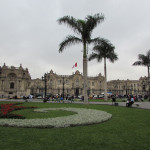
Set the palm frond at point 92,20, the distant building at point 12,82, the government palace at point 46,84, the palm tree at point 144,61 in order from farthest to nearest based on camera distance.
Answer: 1. the government palace at point 46,84
2. the distant building at point 12,82
3. the palm tree at point 144,61
4. the palm frond at point 92,20

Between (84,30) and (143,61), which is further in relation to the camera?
(143,61)

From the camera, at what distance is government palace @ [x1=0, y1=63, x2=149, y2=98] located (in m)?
63.9

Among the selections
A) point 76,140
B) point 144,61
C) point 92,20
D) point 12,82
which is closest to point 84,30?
point 92,20

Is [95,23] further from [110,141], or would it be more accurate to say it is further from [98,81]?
[98,81]

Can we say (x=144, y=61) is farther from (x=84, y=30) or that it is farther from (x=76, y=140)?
(x=76, y=140)

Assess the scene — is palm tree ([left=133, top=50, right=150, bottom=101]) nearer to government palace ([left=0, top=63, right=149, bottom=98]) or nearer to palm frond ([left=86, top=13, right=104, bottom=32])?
government palace ([left=0, top=63, right=149, bottom=98])

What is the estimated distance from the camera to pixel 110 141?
5.54m

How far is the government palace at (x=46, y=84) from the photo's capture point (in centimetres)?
6388

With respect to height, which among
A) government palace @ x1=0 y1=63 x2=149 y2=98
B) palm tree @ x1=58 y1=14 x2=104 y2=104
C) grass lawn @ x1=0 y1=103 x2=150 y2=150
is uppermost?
palm tree @ x1=58 y1=14 x2=104 y2=104

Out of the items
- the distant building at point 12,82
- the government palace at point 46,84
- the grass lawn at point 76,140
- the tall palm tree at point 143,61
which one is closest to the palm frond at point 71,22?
the grass lawn at point 76,140

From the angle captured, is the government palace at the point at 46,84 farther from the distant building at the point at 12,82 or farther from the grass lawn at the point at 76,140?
the grass lawn at the point at 76,140

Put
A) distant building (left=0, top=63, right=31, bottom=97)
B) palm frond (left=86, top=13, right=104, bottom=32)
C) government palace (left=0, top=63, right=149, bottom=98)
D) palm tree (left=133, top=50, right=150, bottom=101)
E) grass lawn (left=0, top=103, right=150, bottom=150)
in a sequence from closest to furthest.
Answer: grass lawn (left=0, top=103, right=150, bottom=150) < palm frond (left=86, top=13, right=104, bottom=32) < palm tree (left=133, top=50, right=150, bottom=101) < distant building (left=0, top=63, right=31, bottom=97) < government palace (left=0, top=63, right=149, bottom=98)

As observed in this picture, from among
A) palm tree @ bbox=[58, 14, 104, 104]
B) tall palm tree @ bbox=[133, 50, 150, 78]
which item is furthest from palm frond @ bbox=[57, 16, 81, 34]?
tall palm tree @ bbox=[133, 50, 150, 78]

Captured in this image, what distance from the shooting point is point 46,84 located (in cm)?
7531
